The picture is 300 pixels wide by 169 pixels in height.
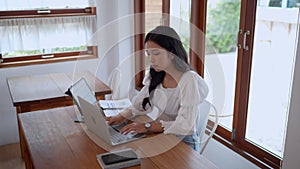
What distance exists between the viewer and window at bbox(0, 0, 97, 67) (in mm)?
3092

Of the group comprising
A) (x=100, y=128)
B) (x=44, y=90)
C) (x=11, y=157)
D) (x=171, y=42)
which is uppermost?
(x=171, y=42)

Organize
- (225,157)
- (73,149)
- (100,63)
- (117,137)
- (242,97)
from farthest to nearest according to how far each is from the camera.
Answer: (100,63) < (225,157) < (242,97) < (117,137) < (73,149)

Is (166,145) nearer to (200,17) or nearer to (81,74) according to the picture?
(200,17)

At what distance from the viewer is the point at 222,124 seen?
2492 mm

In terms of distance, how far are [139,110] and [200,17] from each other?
3.57 feet

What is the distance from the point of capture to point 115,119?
178 centimetres

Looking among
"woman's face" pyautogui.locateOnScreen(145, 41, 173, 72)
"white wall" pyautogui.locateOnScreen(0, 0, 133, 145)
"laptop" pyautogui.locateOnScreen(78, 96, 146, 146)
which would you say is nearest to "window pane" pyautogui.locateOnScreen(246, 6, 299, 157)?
"woman's face" pyautogui.locateOnScreen(145, 41, 173, 72)

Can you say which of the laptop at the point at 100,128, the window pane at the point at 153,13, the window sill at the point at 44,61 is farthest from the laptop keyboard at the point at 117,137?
the window sill at the point at 44,61

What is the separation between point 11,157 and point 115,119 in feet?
5.28

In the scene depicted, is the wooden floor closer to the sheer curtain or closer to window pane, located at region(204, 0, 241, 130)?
the sheer curtain

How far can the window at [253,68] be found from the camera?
1965 mm

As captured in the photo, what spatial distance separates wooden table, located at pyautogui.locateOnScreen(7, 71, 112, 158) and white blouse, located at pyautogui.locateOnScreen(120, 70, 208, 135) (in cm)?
73

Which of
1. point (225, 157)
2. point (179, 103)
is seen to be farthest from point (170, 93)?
point (225, 157)

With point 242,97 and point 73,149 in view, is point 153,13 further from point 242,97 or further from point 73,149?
point 73,149
